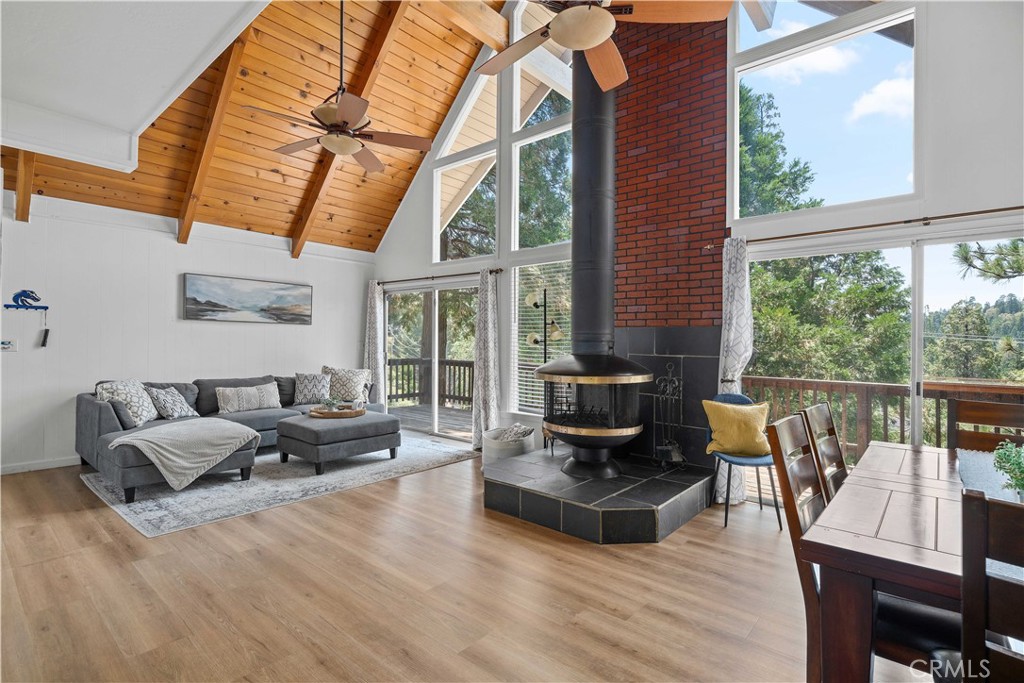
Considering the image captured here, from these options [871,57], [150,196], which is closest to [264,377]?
[150,196]

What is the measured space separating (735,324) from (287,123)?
5122mm

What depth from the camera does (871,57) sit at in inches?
135

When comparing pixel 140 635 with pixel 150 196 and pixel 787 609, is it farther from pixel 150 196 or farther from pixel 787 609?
pixel 150 196

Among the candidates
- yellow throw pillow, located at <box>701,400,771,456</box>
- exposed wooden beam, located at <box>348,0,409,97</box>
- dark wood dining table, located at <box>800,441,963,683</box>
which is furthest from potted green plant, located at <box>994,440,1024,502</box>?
exposed wooden beam, located at <box>348,0,409,97</box>

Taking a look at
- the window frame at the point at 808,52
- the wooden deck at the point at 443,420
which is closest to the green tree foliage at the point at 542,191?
the window frame at the point at 808,52

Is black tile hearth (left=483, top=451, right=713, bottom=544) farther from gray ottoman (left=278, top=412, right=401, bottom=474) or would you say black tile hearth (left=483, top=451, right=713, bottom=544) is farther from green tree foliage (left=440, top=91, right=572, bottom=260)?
green tree foliage (left=440, top=91, right=572, bottom=260)

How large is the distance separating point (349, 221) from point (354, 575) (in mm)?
5341

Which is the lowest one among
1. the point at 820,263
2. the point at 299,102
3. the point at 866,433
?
the point at 866,433

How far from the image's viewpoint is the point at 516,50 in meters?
2.81

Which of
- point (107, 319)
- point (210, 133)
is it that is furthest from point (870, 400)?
point (107, 319)

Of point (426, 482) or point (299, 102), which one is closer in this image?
point (426, 482)

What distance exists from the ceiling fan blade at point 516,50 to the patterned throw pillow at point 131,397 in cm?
441

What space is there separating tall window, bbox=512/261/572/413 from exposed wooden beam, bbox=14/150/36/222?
14.8ft

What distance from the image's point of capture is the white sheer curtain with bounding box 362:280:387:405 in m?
7.17
